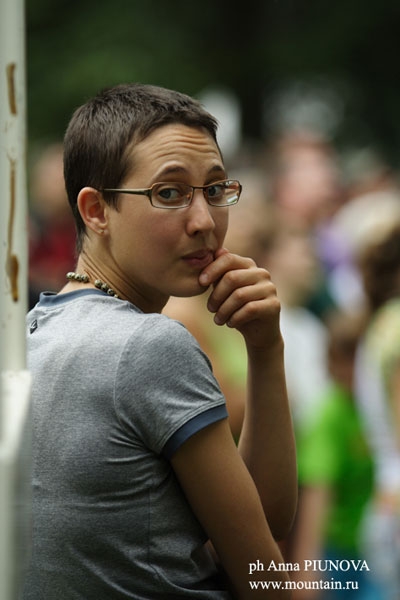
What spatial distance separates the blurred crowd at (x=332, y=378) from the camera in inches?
197

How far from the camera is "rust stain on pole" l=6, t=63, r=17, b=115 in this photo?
5.83 ft

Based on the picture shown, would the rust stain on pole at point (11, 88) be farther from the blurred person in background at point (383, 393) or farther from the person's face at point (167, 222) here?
the blurred person in background at point (383, 393)

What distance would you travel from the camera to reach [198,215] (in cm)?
234

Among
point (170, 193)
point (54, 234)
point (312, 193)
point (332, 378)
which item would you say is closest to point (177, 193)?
point (170, 193)

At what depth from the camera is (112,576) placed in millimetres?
2166

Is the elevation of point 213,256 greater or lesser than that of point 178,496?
greater

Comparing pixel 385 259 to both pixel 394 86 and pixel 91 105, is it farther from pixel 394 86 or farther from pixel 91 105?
pixel 394 86

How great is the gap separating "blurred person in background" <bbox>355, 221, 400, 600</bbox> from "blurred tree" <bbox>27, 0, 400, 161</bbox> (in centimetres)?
855

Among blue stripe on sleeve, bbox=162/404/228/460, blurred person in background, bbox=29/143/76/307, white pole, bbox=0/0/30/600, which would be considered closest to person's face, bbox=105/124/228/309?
blue stripe on sleeve, bbox=162/404/228/460

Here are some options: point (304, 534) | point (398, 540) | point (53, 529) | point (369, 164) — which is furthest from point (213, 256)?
point (369, 164)

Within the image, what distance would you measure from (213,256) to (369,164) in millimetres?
11208

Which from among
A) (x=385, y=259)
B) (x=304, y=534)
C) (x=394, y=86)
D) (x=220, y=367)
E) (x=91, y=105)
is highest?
(x=394, y=86)

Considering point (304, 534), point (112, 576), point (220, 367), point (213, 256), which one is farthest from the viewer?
point (304, 534)

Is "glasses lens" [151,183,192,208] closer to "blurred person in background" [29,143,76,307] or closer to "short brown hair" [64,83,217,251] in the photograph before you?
"short brown hair" [64,83,217,251]
